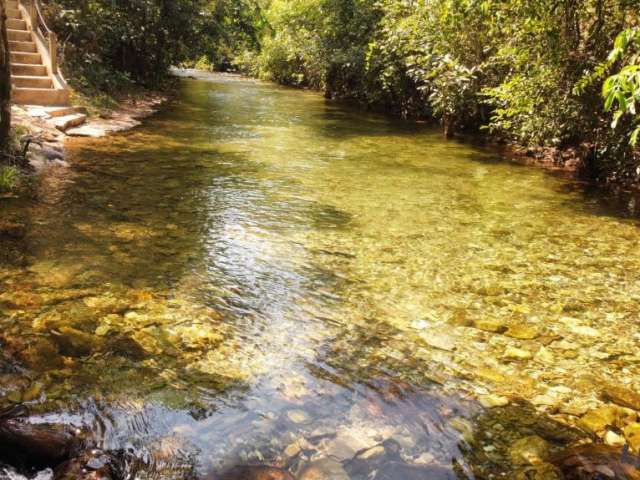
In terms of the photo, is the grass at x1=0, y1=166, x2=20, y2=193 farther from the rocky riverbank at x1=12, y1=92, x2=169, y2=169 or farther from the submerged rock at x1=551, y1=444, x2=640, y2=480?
the submerged rock at x1=551, y1=444, x2=640, y2=480

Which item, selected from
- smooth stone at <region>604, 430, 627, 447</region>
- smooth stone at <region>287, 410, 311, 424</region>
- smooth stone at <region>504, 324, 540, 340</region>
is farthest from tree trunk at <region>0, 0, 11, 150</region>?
smooth stone at <region>604, 430, 627, 447</region>

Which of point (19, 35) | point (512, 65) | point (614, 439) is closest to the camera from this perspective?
point (614, 439)

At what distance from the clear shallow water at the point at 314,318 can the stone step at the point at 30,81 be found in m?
4.73

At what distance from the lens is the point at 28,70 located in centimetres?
1169

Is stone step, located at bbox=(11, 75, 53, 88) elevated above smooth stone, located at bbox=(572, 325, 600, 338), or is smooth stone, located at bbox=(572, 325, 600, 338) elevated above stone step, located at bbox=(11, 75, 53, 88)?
stone step, located at bbox=(11, 75, 53, 88)

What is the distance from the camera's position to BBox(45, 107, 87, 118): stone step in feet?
34.9

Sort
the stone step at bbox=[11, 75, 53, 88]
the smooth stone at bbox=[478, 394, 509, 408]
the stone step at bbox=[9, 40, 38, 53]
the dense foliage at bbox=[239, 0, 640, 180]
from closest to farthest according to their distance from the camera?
the smooth stone at bbox=[478, 394, 509, 408] → the dense foliage at bbox=[239, 0, 640, 180] → the stone step at bbox=[11, 75, 53, 88] → the stone step at bbox=[9, 40, 38, 53]

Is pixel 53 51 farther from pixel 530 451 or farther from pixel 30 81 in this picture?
pixel 530 451

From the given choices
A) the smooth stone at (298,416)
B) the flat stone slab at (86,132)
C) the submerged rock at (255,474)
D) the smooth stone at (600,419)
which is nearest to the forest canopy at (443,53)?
the smooth stone at (600,419)

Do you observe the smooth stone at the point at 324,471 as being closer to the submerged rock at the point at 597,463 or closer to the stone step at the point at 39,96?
the submerged rock at the point at 597,463

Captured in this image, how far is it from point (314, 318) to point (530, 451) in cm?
186

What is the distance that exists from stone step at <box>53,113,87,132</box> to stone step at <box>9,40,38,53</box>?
7.95 feet

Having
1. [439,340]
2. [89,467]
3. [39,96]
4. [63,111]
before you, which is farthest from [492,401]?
[39,96]

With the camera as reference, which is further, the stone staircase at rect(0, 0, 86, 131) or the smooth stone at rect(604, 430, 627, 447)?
the stone staircase at rect(0, 0, 86, 131)
